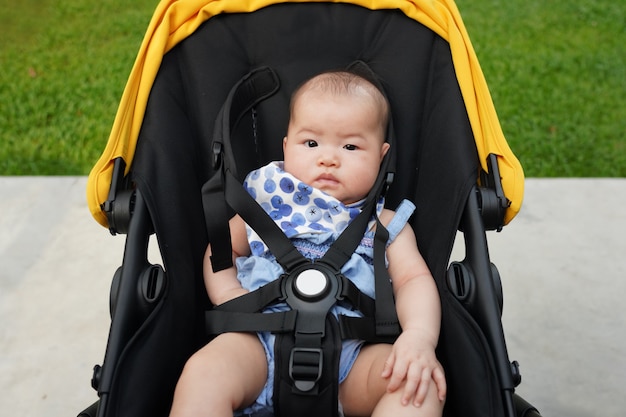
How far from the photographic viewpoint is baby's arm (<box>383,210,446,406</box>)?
150 centimetres

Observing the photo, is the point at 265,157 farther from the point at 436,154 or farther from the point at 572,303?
the point at 572,303

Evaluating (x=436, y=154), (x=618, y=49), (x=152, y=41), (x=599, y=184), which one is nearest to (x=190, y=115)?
(x=152, y=41)

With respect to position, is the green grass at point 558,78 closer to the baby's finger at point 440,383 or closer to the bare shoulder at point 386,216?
the bare shoulder at point 386,216

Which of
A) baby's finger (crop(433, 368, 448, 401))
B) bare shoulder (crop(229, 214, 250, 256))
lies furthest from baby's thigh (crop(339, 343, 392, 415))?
bare shoulder (crop(229, 214, 250, 256))

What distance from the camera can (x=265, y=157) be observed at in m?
2.12

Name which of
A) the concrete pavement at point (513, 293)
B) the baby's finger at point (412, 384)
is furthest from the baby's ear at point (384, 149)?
the concrete pavement at point (513, 293)

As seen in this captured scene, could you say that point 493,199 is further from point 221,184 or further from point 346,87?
point 221,184

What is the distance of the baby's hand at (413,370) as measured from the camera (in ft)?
4.85

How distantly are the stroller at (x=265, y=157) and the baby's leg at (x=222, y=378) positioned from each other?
0.33 feet

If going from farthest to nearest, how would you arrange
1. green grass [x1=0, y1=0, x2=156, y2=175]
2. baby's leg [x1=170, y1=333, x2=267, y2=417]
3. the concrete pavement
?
green grass [x1=0, y1=0, x2=156, y2=175]
the concrete pavement
baby's leg [x1=170, y1=333, x2=267, y2=417]

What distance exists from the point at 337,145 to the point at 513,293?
1057 mm

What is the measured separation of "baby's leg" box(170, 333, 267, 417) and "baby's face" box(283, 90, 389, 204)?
442 millimetres

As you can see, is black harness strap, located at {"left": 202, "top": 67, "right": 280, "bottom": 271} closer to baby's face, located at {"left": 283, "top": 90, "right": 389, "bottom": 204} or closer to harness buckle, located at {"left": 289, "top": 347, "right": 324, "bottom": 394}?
baby's face, located at {"left": 283, "top": 90, "right": 389, "bottom": 204}

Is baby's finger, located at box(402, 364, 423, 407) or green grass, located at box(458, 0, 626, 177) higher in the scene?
green grass, located at box(458, 0, 626, 177)
